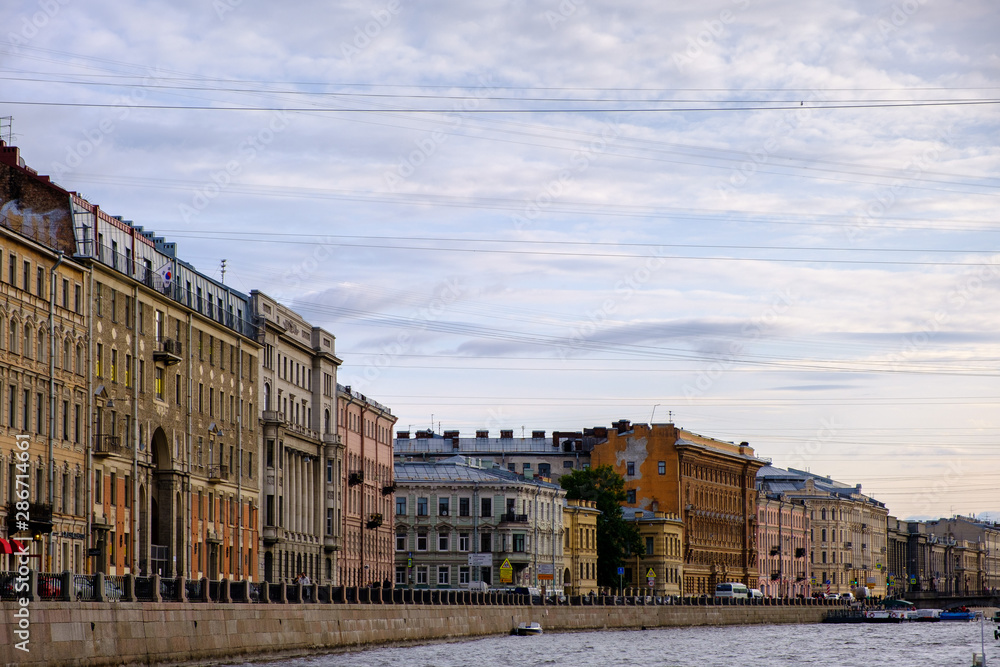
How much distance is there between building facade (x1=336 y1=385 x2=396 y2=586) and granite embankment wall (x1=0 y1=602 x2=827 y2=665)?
13423 millimetres

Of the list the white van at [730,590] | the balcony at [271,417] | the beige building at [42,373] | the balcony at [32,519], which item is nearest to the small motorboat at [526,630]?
the balcony at [271,417]

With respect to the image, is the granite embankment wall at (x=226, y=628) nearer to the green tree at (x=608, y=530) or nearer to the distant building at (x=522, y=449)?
the green tree at (x=608, y=530)

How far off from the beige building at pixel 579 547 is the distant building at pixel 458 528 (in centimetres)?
771

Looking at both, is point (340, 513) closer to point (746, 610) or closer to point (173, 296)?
point (173, 296)

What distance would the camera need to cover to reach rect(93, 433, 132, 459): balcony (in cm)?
5919

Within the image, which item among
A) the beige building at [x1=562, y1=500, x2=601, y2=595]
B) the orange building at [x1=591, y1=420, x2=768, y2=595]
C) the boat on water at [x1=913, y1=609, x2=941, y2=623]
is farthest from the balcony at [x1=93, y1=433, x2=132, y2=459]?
the boat on water at [x1=913, y1=609, x2=941, y2=623]

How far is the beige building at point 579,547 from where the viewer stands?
123188 mm

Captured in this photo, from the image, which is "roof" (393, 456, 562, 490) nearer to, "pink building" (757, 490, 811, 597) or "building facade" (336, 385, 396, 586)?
"building facade" (336, 385, 396, 586)

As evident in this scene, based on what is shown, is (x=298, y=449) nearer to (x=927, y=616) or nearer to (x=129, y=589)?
(x=129, y=589)

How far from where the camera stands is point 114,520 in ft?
201

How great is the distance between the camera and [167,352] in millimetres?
66500

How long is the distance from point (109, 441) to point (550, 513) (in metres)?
63.1

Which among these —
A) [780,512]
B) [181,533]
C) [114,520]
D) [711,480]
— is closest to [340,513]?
[181,533]

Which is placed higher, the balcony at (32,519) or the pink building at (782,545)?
the balcony at (32,519)
